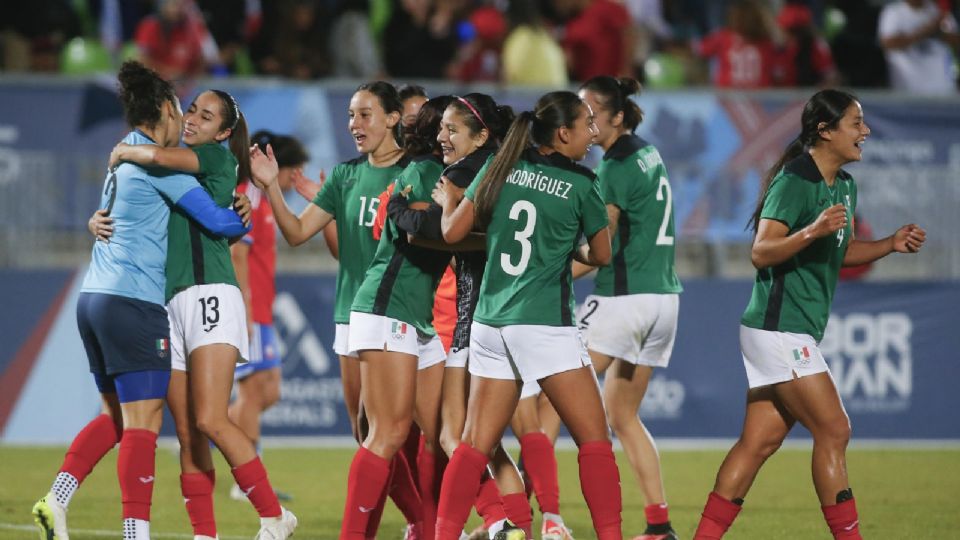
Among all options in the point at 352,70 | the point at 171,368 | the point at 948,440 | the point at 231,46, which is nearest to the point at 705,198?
the point at 948,440

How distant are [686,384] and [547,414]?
5.30m

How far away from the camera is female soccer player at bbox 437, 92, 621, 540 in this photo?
6598 millimetres

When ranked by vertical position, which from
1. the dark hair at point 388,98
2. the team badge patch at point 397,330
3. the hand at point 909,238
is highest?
the dark hair at point 388,98

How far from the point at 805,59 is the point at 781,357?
10411mm

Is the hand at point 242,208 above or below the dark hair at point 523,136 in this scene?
below

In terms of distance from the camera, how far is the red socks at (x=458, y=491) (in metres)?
6.67

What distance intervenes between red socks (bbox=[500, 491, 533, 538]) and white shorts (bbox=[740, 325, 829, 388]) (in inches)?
54.3

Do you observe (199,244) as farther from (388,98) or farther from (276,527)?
(276,527)

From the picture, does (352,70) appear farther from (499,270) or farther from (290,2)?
(499,270)

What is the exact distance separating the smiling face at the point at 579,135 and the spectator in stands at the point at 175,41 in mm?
9295

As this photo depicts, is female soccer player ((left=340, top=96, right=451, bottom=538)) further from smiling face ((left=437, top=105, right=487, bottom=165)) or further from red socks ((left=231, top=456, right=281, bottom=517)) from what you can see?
red socks ((left=231, top=456, right=281, bottom=517))

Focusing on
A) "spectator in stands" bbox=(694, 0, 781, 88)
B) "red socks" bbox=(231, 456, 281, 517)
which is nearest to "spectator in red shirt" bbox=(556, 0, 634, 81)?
"spectator in stands" bbox=(694, 0, 781, 88)

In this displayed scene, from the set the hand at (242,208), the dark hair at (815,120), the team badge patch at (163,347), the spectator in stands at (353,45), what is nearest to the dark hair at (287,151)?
the hand at (242,208)

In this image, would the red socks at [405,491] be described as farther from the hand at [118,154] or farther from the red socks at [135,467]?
the hand at [118,154]
